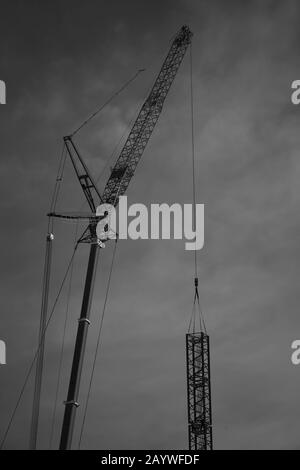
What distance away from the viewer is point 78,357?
3647 inches

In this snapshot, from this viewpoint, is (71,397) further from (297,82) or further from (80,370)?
(297,82)

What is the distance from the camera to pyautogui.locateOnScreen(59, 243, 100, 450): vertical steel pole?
87750 mm

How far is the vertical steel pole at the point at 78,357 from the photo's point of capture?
87750 millimetres

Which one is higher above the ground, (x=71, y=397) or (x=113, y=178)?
(x=113, y=178)
